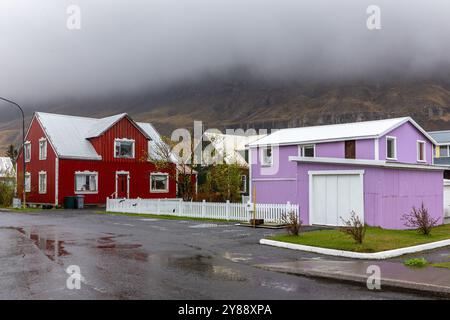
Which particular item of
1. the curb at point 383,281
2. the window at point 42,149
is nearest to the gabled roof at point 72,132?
the window at point 42,149

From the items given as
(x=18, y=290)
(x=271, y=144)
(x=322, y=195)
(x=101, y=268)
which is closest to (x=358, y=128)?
(x=271, y=144)

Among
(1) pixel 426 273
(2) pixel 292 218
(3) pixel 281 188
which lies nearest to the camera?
(1) pixel 426 273

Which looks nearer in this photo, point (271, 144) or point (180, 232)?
point (180, 232)

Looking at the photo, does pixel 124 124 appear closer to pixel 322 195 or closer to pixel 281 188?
pixel 281 188

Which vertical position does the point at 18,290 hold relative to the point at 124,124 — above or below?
below

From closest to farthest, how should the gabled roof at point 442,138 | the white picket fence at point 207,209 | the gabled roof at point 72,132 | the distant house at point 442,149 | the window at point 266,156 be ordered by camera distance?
the white picket fence at point 207,209
the window at point 266,156
the gabled roof at point 72,132
the distant house at point 442,149
the gabled roof at point 442,138

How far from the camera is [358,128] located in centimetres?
3203

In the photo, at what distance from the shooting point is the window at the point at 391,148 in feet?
101

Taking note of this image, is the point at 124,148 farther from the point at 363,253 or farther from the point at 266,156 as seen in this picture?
the point at 363,253

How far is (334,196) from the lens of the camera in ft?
75.7

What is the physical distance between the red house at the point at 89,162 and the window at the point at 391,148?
2173cm

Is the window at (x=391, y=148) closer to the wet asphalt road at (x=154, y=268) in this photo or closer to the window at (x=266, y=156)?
the window at (x=266, y=156)

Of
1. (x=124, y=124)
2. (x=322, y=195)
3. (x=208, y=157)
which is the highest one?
(x=124, y=124)
